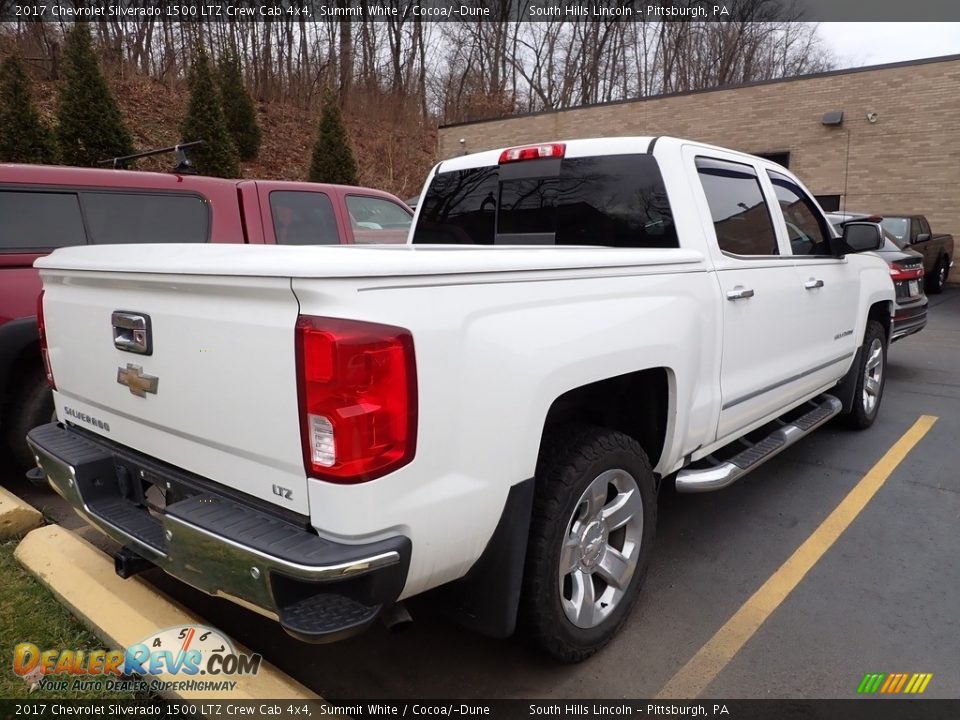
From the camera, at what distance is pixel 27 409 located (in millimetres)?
4188

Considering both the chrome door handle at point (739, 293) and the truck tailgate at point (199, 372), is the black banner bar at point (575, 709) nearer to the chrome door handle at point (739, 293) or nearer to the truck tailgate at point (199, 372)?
the truck tailgate at point (199, 372)

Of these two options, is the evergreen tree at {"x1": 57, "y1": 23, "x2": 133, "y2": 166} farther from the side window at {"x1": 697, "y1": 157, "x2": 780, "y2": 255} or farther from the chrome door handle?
the chrome door handle

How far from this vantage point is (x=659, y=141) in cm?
315

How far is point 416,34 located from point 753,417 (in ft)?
98.8

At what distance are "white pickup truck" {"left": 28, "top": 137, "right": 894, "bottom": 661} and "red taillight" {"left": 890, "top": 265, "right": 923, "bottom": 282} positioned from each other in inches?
163

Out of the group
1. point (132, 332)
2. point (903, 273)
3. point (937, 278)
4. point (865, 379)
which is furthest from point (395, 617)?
point (937, 278)

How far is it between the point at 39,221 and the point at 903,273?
763 centimetres

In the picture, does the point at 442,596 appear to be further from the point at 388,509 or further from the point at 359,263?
the point at 359,263

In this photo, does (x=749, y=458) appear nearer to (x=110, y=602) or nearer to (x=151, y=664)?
(x=151, y=664)

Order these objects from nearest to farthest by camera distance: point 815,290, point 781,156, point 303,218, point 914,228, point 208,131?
1. point 815,290
2. point 303,218
3. point 914,228
4. point 208,131
5. point 781,156

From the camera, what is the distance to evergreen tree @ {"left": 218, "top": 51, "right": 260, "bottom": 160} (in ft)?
63.5

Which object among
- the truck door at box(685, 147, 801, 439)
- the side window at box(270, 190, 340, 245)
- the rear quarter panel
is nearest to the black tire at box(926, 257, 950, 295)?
the truck door at box(685, 147, 801, 439)

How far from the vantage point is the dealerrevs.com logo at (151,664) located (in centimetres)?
222

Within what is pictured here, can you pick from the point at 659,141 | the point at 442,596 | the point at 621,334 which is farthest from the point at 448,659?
the point at 659,141
